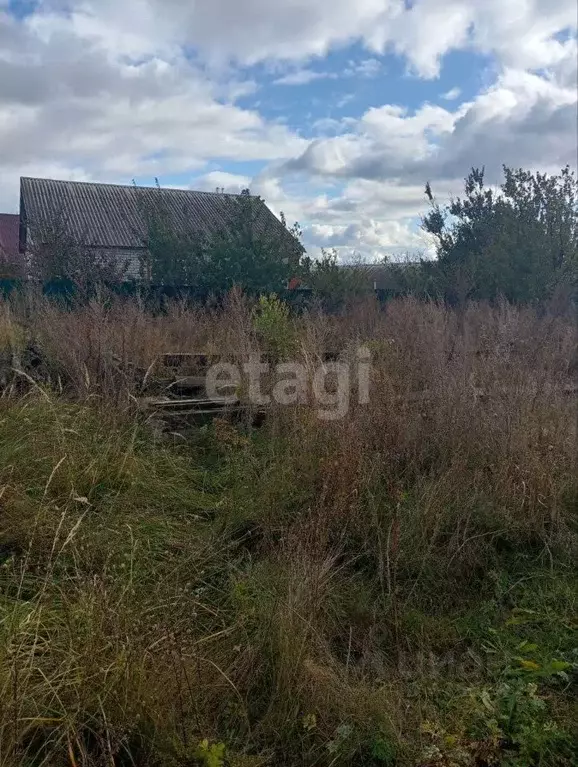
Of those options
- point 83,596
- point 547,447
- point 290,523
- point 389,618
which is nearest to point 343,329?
point 547,447

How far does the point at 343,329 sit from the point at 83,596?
20.5 feet

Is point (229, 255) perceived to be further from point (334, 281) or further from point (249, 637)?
point (249, 637)

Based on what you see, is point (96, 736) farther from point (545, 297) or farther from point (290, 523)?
point (545, 297)

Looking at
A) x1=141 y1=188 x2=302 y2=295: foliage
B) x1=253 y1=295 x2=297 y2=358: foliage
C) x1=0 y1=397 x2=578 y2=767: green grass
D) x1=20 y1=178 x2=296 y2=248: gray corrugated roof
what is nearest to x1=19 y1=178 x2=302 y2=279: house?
x1=20 y1=178 x2=296 y2=248: gray corrugated roof

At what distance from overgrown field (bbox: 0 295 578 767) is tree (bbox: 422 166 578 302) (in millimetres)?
6330

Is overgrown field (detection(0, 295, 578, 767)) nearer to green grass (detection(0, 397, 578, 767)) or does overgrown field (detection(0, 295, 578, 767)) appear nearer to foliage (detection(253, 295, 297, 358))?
green grass (detection(0, 397, 578, 767))

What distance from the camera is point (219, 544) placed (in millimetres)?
3188

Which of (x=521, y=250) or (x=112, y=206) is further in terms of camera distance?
(x=112, y=206)

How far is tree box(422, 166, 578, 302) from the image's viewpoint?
1128 cm

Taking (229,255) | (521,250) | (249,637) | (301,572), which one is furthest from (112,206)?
(249,637)

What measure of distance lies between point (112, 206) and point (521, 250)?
622 inches

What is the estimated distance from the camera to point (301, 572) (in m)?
2.62

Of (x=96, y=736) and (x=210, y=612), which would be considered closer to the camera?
(x=96, y=736)

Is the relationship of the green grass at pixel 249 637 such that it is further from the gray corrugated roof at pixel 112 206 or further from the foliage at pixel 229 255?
the gray corrugated roof at pixel 112 206
